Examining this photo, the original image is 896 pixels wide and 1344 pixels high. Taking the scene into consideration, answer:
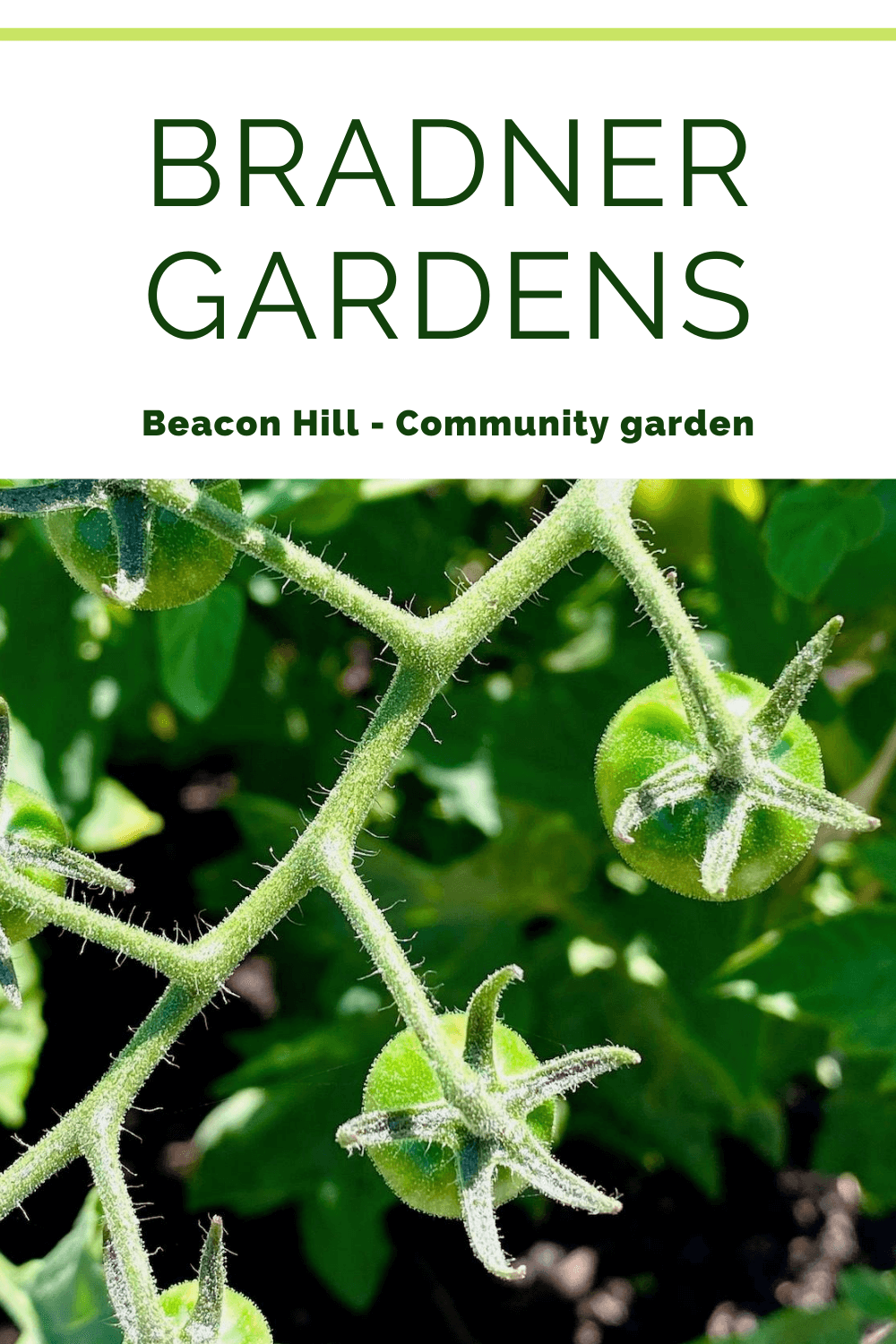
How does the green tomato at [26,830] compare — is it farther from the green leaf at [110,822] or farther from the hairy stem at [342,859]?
the green leaf at [110,822]

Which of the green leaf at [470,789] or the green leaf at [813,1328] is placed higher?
the green leaf at [470,789]

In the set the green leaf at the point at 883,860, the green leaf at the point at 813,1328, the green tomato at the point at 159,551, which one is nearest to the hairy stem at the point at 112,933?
the green tomato at the point at 159,551

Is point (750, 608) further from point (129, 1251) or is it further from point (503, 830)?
point (129, 1251)

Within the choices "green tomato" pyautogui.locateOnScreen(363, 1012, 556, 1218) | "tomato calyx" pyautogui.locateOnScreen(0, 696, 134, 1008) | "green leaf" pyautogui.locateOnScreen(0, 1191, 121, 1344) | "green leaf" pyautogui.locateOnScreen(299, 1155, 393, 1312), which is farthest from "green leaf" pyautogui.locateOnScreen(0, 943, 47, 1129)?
"green tomato" pyautogui.locateOnScreen(363, 1012, 556, 1218)

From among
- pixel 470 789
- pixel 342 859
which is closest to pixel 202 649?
pixel 470 789

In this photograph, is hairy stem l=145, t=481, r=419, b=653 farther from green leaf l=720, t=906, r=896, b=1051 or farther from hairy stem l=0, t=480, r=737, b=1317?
green leaf l=720, t=906, r=896, b=1051

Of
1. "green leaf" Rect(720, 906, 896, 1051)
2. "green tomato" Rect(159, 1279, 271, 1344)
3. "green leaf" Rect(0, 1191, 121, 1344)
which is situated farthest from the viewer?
"green leaf" Rect(720, 906, 896, 1051)
